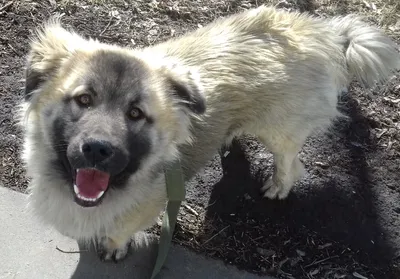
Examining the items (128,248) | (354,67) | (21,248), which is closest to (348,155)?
(354,67)

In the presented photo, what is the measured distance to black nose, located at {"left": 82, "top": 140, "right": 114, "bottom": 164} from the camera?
2385 mm

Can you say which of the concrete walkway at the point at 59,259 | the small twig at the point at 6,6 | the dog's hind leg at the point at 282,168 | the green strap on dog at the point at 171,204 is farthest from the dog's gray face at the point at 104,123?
the small twig at the point at 6,6

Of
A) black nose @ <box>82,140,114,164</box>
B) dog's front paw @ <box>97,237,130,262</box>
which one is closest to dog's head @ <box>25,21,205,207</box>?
black nose @ <box>82,140,114,164</box>

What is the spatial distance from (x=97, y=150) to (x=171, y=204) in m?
0.88

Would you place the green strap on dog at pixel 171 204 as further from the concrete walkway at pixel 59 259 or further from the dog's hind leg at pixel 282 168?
the dog's hind leg at pixel 282 168

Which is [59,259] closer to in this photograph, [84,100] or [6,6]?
[84,100]

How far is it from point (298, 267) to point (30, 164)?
6.07ft

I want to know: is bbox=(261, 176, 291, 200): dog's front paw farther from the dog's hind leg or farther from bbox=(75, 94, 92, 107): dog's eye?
bbox=(75, 94, 92, 107): dog's eye

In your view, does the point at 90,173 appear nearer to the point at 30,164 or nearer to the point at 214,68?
the point at 30,164

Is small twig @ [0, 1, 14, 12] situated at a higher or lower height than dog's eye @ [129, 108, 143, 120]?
lower

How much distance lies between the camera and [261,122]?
3.31 metres

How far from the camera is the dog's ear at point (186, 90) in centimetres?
279

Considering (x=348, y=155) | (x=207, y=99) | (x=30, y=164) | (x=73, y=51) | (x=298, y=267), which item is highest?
(x=73, y=51)

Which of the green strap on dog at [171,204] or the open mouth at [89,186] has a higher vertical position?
the open mouth at [89,186]
